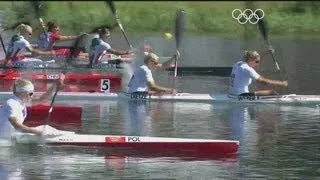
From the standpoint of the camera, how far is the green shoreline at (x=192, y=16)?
5562 centimetres

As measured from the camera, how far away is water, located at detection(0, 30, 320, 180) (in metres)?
16.5

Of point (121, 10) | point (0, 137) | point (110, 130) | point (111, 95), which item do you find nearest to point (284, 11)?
point (121, 10)

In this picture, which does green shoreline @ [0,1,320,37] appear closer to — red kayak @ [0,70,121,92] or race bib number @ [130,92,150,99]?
red kayak @ [0,70,121,92]

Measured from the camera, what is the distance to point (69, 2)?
61000 millimetres

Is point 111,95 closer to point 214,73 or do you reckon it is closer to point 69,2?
point 214,73

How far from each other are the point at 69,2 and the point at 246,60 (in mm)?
37320

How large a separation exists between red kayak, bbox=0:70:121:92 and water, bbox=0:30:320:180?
1581mm

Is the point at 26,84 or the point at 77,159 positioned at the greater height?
the point at 26,84

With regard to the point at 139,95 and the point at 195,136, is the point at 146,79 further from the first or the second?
the point at 195,136

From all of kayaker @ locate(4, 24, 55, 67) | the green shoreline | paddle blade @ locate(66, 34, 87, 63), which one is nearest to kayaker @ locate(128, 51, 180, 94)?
kayaker @ locate(4, 24, 55, 67)

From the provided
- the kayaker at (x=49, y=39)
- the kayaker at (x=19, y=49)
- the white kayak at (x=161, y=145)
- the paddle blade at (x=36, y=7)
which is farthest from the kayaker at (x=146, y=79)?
the paddle blade at (x=36, y=7)

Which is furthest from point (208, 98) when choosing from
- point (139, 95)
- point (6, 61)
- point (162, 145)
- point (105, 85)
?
point (162, 145)

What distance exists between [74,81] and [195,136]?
8.03 m

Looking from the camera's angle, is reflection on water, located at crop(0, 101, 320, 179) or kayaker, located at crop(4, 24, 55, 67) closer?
reflection on water, located at crop(0, 101, 320, 179)
